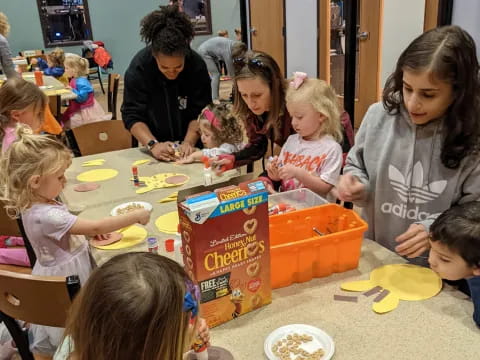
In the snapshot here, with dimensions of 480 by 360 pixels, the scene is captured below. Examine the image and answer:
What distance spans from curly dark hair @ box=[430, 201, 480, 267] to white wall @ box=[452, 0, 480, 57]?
1966mm

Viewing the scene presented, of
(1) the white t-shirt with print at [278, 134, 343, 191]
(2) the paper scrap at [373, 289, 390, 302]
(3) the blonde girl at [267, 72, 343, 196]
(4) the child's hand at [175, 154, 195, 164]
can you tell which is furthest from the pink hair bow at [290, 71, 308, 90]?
(2) the paper scrap at [373, 289, 390, 302]

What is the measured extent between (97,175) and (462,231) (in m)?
1.82

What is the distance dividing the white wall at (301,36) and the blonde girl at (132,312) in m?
4.50

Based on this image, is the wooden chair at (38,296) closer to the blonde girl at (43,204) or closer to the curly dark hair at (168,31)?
the blonde girl at (43,204)

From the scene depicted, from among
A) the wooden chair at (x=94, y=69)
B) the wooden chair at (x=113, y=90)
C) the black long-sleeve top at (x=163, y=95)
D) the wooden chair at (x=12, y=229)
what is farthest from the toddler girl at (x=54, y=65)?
the wooden chair at (x=12, y=229)

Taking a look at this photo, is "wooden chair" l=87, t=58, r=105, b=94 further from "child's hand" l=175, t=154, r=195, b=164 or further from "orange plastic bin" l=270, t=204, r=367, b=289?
"orange plastic bin" l=270, t=204, r=367, b=289

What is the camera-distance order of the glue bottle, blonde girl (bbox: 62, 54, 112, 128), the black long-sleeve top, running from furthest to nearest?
blonde girl (bbox: 62, 54, 112, 128)
the black long-sleeve top
the glue bottle

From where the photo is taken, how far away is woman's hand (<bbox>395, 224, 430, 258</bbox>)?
1272 mm

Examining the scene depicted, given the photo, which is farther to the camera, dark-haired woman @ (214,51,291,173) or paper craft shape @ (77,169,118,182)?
paper craft shape @ (77,169,118,182)

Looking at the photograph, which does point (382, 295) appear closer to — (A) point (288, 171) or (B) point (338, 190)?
(B) point (338, 190)

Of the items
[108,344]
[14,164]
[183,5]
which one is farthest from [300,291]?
[183,5]

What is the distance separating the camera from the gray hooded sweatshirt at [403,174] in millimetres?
1378

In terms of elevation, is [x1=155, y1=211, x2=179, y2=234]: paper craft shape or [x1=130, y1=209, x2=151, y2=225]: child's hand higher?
[x1=130, y1=209, x2=151, y2=225]: child's hand

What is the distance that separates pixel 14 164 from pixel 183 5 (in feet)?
29.9
